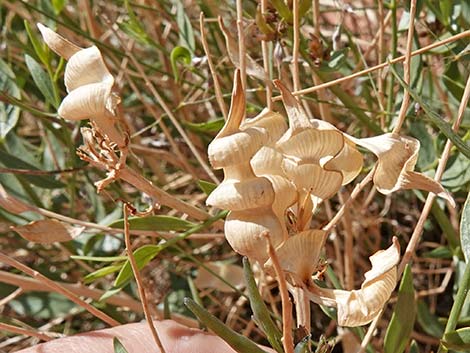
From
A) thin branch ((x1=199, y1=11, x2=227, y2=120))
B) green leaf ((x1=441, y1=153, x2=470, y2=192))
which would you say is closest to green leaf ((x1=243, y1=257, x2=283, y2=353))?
thin branch ((x1=199, y1=11, x2=227, y2=120))

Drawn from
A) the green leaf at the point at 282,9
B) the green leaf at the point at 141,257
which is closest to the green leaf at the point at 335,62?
the green leaf at the point at 282,9

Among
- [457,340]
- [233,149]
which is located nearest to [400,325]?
[457,340]

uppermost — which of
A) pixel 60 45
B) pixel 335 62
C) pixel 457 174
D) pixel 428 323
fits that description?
pixel 60 45

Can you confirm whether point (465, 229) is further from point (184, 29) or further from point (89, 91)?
point (184, 29)

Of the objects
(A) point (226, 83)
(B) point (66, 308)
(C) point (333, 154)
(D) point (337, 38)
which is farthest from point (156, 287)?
(C) point (333, 154)

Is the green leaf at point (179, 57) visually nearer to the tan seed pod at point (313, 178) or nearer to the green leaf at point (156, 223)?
the green leaf at point (156, 223)

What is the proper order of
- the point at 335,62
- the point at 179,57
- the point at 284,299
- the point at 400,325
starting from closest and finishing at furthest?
the point at 284,299, the point at 400,325, the point at 335,62, the point at 179,57

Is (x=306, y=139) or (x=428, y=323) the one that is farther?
(x=428, y=323)
